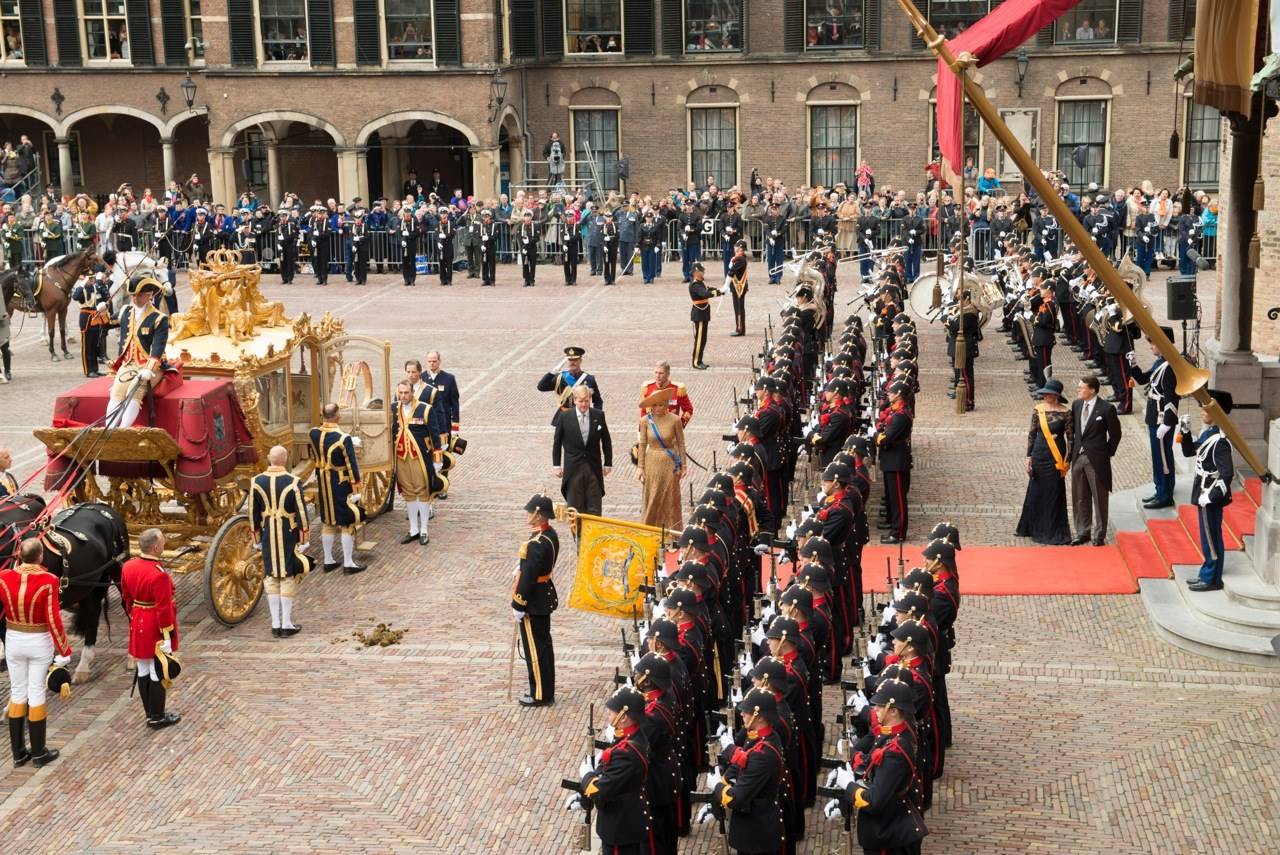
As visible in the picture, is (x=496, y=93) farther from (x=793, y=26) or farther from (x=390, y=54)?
(x=793, y=26)

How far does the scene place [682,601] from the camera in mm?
10984

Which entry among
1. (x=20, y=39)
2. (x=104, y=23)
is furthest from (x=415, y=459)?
(x=20, y=39)

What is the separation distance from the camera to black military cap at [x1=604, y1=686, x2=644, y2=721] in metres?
9.50

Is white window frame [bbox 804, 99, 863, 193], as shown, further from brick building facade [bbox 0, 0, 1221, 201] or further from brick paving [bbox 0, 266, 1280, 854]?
brick paving [bbox 0, 266, 1280, 854]

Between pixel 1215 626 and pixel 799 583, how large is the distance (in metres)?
4.03

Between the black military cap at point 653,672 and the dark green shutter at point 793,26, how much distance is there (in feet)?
111

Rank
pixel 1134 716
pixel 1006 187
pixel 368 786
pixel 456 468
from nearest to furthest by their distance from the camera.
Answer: pixel 368 786, pixel 1134 716, pixel 456 468, pixel 1006 187

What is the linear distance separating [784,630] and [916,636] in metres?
0.81

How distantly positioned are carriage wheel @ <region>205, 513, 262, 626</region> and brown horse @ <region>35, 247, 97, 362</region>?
13496 millimetres

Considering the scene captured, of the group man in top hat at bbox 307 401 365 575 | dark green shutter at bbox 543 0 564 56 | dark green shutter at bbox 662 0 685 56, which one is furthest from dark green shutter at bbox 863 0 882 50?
man in top hat at bbox 307 401 365 575

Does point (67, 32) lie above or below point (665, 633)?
above

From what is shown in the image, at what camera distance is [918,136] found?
138ft

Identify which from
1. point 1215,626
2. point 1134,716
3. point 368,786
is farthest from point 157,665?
point 1215,626

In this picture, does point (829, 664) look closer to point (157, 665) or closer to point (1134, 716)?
point (1134, 716)
